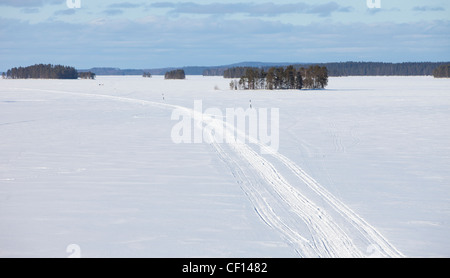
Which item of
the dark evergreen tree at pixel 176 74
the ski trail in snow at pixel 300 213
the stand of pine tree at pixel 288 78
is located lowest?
the ski trail in snow at pixel 300 213

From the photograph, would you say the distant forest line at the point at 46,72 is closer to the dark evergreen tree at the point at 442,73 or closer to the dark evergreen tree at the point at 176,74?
the dark evergreen tree at the point at 176,74

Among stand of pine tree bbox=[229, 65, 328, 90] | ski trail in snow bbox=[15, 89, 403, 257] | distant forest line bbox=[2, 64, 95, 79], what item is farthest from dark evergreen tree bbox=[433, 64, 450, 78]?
ski trail in snow bbox=[15, 89, 403, 257]

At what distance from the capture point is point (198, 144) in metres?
16.8

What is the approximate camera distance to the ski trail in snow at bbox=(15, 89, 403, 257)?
6.98 m

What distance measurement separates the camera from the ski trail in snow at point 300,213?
6984mm

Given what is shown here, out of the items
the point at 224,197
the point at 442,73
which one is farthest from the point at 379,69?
the point at 224,197

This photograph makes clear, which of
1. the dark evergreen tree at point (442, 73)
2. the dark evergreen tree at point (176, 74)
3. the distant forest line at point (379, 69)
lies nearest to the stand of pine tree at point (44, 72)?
the dark evergreen tree at point (176, 74)

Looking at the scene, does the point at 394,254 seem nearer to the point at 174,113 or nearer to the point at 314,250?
the point at 314,250

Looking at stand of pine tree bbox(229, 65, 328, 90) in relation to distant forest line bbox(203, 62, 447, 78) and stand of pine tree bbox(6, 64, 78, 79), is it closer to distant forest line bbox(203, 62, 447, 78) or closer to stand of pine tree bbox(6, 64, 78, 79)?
stand of pine tree bbox(6, 64, 78, 79)

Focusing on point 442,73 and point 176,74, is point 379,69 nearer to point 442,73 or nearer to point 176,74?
point 442,73

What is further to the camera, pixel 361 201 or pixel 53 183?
pixel 53 183

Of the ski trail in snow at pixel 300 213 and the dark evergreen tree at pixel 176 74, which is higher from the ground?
the dark evergreen tree at pixel 176 74
